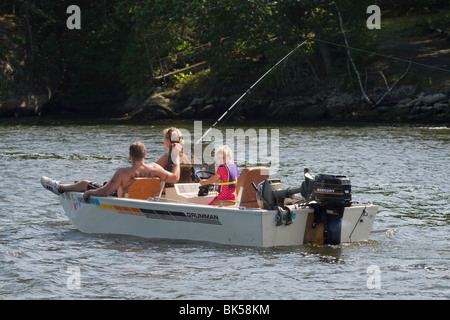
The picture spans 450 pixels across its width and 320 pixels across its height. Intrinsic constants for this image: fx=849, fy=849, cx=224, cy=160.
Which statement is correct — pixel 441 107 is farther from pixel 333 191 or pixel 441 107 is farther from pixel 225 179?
pixel 333 191

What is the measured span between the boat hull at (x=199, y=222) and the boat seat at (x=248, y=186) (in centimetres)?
53

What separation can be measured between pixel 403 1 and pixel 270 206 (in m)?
35.6

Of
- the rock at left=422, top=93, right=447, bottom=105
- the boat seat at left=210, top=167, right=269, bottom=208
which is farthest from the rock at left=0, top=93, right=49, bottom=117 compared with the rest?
the boat seat at left=210, top=167, right=269, bottom=208

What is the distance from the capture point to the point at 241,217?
11.3 meters

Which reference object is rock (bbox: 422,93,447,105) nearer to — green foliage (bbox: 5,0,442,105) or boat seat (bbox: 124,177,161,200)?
green foliage (bbox: 5,0,442,105)

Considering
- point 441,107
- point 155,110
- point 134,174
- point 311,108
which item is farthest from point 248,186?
point 155,110

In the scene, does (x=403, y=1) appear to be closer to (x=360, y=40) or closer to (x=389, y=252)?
(x=360, y=40)

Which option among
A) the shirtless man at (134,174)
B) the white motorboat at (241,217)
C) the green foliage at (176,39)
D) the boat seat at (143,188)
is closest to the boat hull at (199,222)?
the white motorboat at (241,217)

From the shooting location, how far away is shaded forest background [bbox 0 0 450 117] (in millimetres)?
38188

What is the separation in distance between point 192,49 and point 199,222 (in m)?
33.2

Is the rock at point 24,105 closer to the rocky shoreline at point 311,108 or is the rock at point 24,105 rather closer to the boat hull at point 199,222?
A: the rocky shoreline at point 311,108

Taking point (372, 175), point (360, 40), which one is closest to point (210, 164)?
point (372, 175)

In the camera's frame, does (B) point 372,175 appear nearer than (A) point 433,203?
No

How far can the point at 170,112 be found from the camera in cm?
4081
